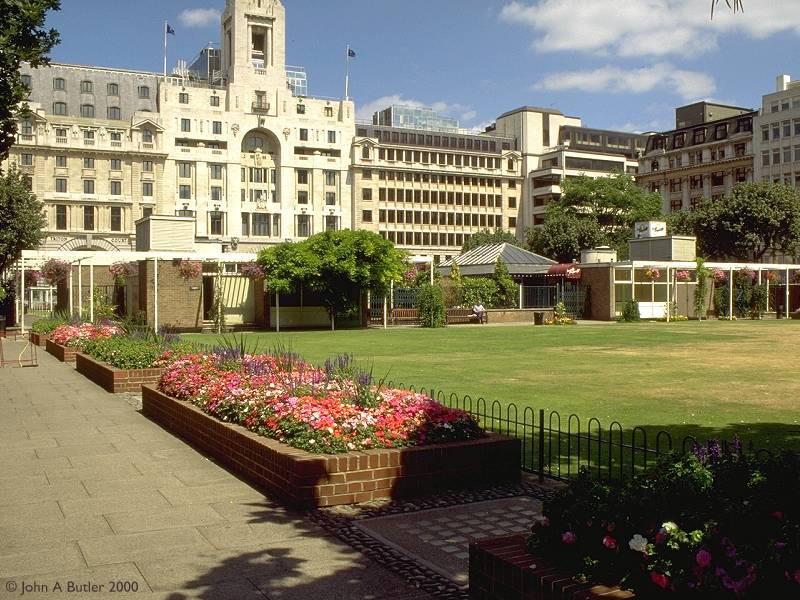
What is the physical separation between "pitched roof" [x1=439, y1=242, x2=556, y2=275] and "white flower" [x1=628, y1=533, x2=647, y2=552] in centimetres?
4698

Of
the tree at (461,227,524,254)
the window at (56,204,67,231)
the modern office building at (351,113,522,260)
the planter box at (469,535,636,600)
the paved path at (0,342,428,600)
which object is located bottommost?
the paved path at (0,342,428,600)

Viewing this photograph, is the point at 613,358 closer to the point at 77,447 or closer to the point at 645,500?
the point at 77,447

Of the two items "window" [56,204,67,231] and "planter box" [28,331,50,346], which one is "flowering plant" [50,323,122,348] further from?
"window" [56,204,67,231]

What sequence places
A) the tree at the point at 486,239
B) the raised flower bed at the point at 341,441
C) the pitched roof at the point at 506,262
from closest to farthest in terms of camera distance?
the raised flower bed at the point at 341,441 < the pitched roof at the point at 506,262 < the tree at the point at 486,239

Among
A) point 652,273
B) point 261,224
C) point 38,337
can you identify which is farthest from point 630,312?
point 261,224

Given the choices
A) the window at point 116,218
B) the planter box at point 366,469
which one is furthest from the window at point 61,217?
the planter box at point 366,469

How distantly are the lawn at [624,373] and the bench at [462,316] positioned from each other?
12339 millimetres

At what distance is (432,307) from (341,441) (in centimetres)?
3435

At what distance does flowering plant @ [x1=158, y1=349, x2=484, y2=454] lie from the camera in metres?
7.36

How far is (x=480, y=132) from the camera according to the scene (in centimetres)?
12156

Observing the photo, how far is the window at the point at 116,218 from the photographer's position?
87562mm

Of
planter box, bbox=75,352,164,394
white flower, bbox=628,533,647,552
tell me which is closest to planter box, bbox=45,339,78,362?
planter box, bbox=75,352,164,394

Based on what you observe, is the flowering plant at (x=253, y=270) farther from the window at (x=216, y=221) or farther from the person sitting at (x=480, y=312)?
the window at (x=216, y=221)

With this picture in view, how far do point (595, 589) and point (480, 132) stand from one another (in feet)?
398
